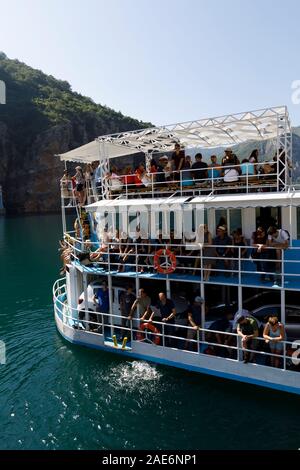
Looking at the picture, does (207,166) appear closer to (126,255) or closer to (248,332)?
(126,255)

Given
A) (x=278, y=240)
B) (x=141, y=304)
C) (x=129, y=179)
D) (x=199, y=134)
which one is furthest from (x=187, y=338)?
(x=199, y=134)

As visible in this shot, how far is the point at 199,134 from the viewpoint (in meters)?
17.0

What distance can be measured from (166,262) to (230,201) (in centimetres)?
317

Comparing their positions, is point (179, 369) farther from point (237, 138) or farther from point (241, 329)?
point (237, 138)

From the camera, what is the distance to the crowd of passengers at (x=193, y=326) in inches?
465

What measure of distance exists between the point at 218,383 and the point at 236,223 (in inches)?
225

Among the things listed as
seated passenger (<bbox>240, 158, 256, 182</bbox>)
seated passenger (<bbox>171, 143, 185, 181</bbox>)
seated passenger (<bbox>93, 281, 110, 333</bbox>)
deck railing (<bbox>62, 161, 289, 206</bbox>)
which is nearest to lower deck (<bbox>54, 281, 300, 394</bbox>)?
seated passenger (<bbox>93, 281, 110, 333</bbox>)

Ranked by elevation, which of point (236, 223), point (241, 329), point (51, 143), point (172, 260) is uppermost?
point (51, 143)

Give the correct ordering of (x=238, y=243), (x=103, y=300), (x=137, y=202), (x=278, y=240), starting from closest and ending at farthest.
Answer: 1. (x=278, y=240)
2. (x=238, y=243)
3. (x=137, y=202)
4. (x=103, y=300)

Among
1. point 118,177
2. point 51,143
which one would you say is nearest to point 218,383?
point 118,177

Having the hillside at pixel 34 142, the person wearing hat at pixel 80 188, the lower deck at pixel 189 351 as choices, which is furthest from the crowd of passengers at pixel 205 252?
the hillside at pixel 34 142

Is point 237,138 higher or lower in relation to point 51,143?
lower

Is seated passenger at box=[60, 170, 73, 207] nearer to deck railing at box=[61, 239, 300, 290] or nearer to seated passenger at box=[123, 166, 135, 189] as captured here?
seated passenger at box=[123, 166, 135, 189]
